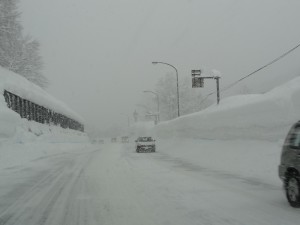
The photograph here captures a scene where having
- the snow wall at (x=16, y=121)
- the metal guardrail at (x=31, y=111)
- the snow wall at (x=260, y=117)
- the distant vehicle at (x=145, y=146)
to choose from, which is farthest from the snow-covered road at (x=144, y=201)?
the distant vehicle at (x=145, y=146)

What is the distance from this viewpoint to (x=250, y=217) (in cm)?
825

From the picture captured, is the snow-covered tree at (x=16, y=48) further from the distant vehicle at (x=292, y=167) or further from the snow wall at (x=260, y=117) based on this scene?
the distant vehicle at (x=292, y=167)

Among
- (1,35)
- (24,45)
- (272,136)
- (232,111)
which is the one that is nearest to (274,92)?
(272,136)

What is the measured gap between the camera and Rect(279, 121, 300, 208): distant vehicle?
9266 millimetres

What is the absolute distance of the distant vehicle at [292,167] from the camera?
30.4 feet

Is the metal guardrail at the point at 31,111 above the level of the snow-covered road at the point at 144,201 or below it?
above

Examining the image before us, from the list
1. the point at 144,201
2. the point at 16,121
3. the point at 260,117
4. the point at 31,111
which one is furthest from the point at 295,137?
the point at 31,111

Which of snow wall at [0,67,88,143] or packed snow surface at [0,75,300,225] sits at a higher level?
Result: snow wall at [0,67,88,143]

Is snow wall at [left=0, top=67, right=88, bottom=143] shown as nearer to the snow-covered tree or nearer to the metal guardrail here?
the metal guardrail

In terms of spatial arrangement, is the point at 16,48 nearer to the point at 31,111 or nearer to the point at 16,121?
the point at 31,111

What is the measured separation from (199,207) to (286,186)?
1.99 m

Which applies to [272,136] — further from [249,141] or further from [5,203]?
[5,203]

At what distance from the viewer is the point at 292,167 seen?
949cm

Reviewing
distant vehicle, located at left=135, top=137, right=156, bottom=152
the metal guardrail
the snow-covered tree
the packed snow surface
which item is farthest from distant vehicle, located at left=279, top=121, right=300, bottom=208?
the snow-covered tree
